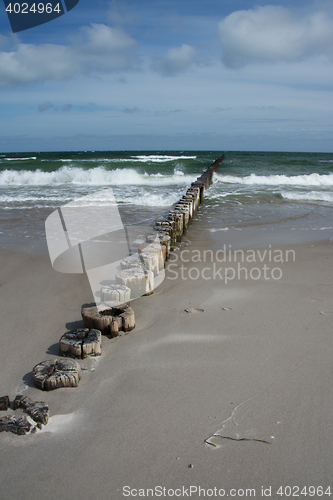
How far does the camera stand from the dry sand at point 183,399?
1.75 meters

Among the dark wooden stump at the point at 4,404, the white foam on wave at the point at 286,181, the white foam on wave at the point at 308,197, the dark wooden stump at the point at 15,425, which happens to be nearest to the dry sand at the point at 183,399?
the dark wooden stump at the point at 15,425

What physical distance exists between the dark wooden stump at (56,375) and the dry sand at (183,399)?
56 millimetres

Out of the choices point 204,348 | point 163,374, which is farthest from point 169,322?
point 163,374

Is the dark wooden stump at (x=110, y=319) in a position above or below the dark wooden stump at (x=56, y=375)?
above

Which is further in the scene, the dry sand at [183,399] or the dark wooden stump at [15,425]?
the dark wooden stump at [15,425]

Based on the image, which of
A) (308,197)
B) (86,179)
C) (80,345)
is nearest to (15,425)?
(80,345)

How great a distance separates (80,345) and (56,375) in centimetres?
33

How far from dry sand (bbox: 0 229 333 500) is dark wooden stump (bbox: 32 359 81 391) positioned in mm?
56

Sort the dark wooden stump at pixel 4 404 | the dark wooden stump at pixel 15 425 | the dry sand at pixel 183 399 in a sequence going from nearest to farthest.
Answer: the dry sand at pixel 183 399
the dark wooden stump at pixel 15 425
the dark wooden stump at pixel 4 404

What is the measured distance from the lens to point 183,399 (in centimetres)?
225

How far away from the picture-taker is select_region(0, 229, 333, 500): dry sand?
175 centimetres

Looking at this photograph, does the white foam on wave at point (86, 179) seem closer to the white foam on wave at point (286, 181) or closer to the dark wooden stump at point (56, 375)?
the white foam on wave at point (286, 181)

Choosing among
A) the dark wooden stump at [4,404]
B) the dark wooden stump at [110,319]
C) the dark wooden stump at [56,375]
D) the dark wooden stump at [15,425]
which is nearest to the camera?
the dark wooden stump at [15,425]

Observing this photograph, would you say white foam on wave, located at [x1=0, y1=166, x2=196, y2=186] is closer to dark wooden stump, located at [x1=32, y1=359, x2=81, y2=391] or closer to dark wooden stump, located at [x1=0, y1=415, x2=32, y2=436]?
dark wooden stump, located at [x1=32, y1=359, x2=81, y2=391]
